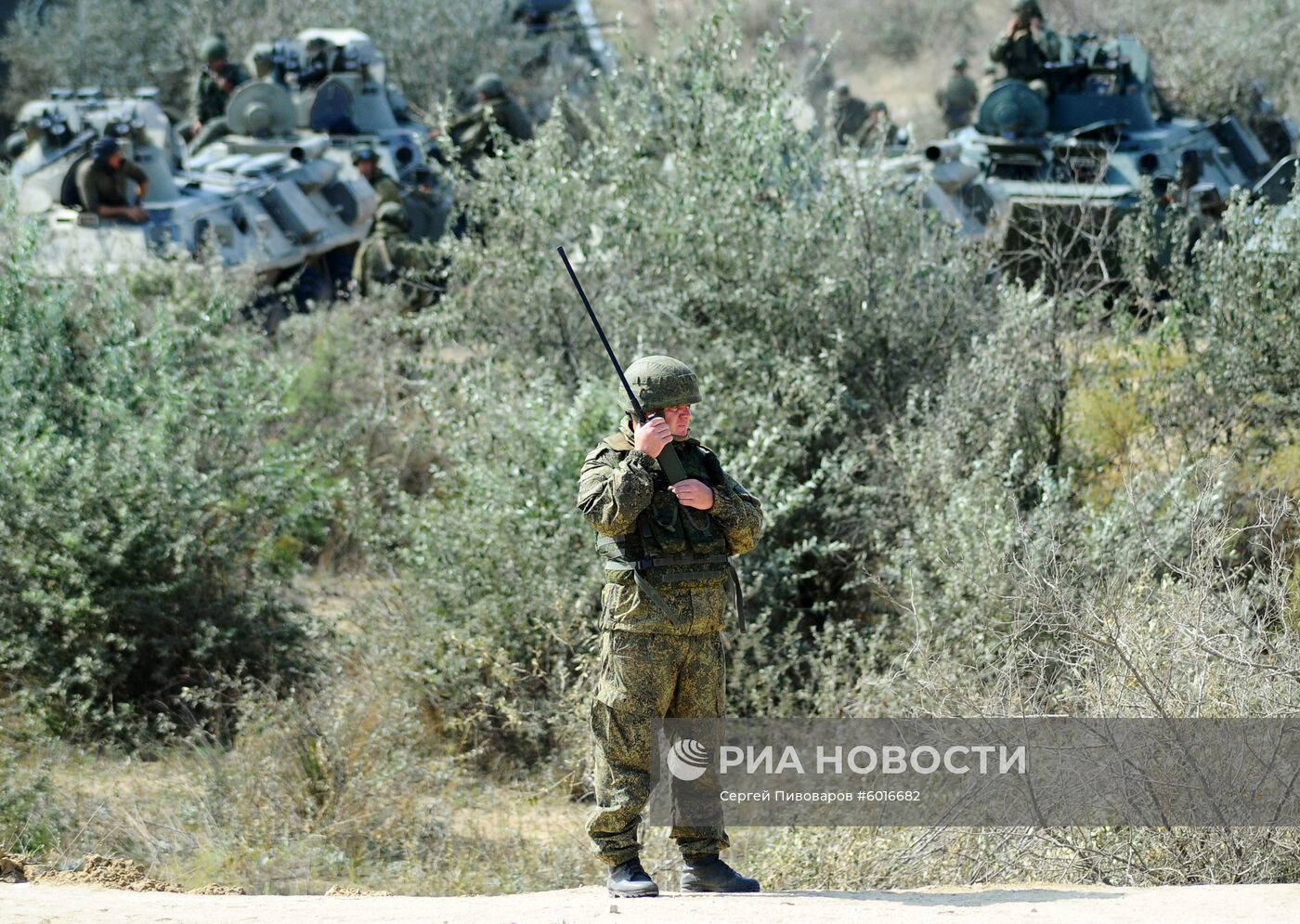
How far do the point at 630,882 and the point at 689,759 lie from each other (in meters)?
0.39

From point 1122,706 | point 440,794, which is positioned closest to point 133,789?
point 440,794

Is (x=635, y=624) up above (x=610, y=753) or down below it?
above

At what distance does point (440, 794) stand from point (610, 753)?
1979mm

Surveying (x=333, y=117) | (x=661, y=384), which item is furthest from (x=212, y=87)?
(x=661, y=384)

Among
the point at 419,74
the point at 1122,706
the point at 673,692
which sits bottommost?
the point at 419,74

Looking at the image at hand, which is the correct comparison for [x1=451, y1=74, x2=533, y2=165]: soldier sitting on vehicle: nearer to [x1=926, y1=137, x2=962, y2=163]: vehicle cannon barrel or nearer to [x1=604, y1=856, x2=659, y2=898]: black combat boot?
[x1=926, y1=137, x2=962, y2=163]: vehicle cannon barrel

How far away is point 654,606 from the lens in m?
4.54

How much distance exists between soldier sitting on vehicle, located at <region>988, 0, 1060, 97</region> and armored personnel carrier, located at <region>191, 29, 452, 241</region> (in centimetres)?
527

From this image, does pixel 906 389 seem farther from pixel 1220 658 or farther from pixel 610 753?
pixel 610 753

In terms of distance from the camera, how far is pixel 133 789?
639cm

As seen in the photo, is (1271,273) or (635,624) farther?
(1271,273)

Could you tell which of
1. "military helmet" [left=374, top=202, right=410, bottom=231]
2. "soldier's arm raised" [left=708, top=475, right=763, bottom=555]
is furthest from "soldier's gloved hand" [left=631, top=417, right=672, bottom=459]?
"military helmet" [left=374, top=202, right=410, bottom=231]

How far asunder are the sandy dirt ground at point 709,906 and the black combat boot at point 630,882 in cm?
5

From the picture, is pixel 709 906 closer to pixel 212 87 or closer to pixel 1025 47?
pixel 1025 47
